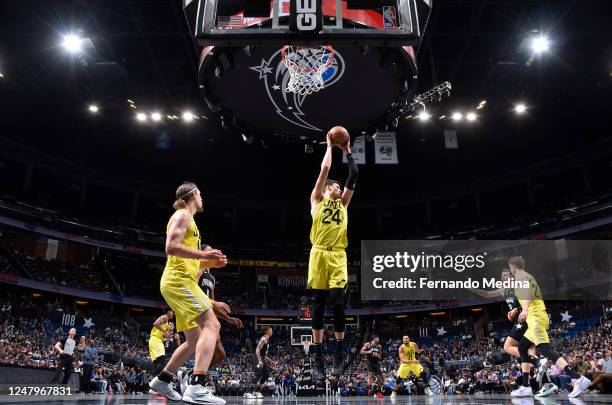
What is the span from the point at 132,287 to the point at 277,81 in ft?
81.7

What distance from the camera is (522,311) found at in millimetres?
8109

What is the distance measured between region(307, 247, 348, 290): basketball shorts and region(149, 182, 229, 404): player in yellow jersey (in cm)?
139

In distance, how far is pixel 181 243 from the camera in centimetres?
466

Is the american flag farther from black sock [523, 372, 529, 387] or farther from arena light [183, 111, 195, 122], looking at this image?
arena light [183, 111, 195, 122]

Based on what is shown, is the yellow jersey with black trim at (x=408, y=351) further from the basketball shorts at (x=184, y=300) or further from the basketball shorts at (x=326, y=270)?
the basketball shorts at (x=184, y=300)

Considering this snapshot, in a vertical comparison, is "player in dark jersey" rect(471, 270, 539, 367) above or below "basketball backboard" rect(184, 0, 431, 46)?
below

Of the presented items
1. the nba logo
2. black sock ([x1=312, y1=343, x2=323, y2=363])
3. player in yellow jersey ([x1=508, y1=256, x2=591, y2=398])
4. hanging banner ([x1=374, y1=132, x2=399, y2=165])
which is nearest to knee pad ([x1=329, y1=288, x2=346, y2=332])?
black sock ([x1=312, y1=343, x2=323, y2=363])

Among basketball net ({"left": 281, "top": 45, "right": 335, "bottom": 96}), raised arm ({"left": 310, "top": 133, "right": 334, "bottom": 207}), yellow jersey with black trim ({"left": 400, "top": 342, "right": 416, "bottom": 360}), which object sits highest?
basketball net ({"left": 281, "top": 45, "right": 335, "bottom": 96})

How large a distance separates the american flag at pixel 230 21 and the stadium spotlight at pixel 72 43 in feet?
42.3

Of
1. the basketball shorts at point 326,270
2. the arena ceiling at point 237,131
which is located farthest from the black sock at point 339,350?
the arena ceiling at point 237,131

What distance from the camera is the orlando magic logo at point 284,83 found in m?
12.0

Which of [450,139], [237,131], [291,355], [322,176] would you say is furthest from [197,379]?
[291,355]

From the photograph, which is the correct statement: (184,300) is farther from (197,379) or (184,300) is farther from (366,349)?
(366,349)

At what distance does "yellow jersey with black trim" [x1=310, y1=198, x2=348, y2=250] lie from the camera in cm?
608
